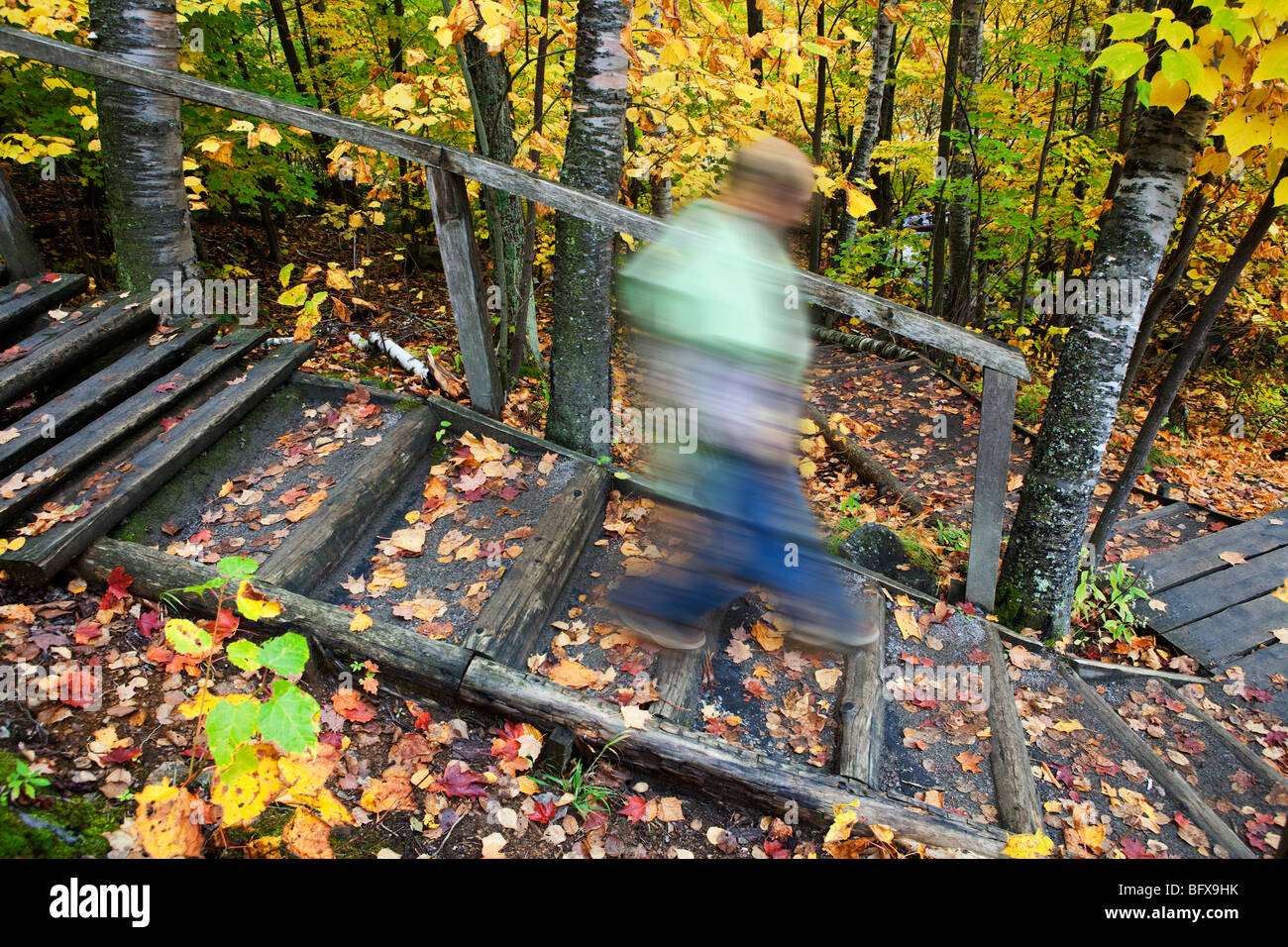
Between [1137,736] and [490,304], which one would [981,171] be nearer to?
[490,304]

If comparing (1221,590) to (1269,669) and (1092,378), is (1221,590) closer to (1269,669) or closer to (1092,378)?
(1269,669)

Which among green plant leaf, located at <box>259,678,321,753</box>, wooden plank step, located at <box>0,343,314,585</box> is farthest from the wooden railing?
green plant leaf, located at <box>259,678,321,753</box>

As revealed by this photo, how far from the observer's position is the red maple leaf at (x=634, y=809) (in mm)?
2385

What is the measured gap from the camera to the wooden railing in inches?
118

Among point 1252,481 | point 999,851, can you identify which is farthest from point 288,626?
point 1252,481

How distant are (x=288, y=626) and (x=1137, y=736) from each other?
12.9ft

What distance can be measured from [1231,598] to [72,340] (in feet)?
25.1

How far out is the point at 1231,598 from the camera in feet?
15.7

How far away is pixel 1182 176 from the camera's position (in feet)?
10.2

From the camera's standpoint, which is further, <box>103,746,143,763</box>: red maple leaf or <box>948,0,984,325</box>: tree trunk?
<box>948,0,984,325</box>: tree trunk

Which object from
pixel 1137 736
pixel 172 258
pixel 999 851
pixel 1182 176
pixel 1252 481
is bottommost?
pixel 1252 481

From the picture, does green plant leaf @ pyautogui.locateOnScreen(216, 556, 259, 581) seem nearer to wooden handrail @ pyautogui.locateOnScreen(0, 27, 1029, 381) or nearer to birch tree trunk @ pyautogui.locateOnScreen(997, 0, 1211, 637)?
wooden handrail @ pyautogui.locateOnScreen(0, 27, 1029, 381)

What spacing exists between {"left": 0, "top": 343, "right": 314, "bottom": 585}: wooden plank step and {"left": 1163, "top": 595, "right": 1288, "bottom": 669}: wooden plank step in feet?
19.2
